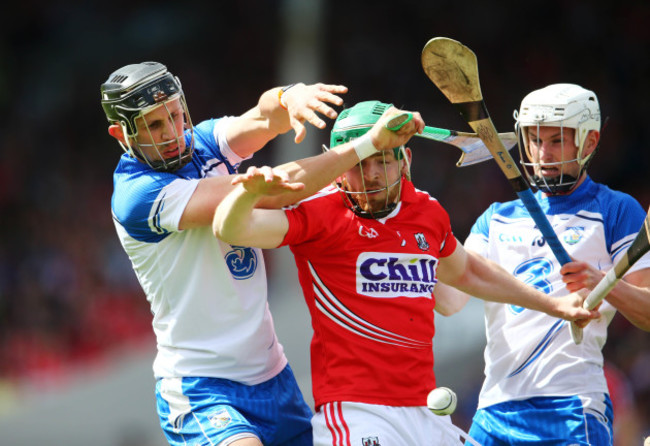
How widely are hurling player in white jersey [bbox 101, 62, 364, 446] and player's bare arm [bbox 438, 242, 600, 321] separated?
731 mm

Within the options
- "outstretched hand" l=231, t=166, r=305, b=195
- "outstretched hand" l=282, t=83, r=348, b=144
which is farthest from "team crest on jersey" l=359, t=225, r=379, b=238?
"outstretched hand" l=231, t=166, r=305, b=195

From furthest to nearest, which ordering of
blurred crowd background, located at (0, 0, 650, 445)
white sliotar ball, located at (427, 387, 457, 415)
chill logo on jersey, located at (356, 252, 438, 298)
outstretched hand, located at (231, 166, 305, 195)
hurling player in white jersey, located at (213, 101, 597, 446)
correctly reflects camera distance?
blurred crowd background, located at (0, 0, 650, 445)
chill logo on jersey, located at (356, 252, 438, 298)
hurling player in white jersey, located at (213, 101, 597, 446)
white sliotar ball, located at (427, 387, 457, 415)
outstretched hand, located at (231, 166, 305, 195)

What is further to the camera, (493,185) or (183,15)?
(183,15)

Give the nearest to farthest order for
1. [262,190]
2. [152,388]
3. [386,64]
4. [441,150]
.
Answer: [262,190]
[152,388]
[441,150]
[386,64]

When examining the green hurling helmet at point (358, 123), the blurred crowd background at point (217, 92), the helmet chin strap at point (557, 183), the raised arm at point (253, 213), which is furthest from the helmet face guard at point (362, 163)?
the blurred crowd background at point (217, 92)

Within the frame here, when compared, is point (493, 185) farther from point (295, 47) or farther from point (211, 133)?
point (211, 133)

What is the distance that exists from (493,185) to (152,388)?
4.12 m

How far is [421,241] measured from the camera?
3236 millimetres

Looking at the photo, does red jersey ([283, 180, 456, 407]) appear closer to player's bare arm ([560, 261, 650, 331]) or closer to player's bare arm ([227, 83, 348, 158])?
player's bare arm ([227, 83, 348, 158])

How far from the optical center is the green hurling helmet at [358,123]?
124 inches

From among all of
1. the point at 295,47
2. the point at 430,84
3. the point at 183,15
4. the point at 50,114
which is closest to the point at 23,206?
the point at 50,114

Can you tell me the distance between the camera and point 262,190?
2.68 metres

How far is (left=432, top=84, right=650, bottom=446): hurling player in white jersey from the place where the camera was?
3.59 metres

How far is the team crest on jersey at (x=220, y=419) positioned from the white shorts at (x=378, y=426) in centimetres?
30
